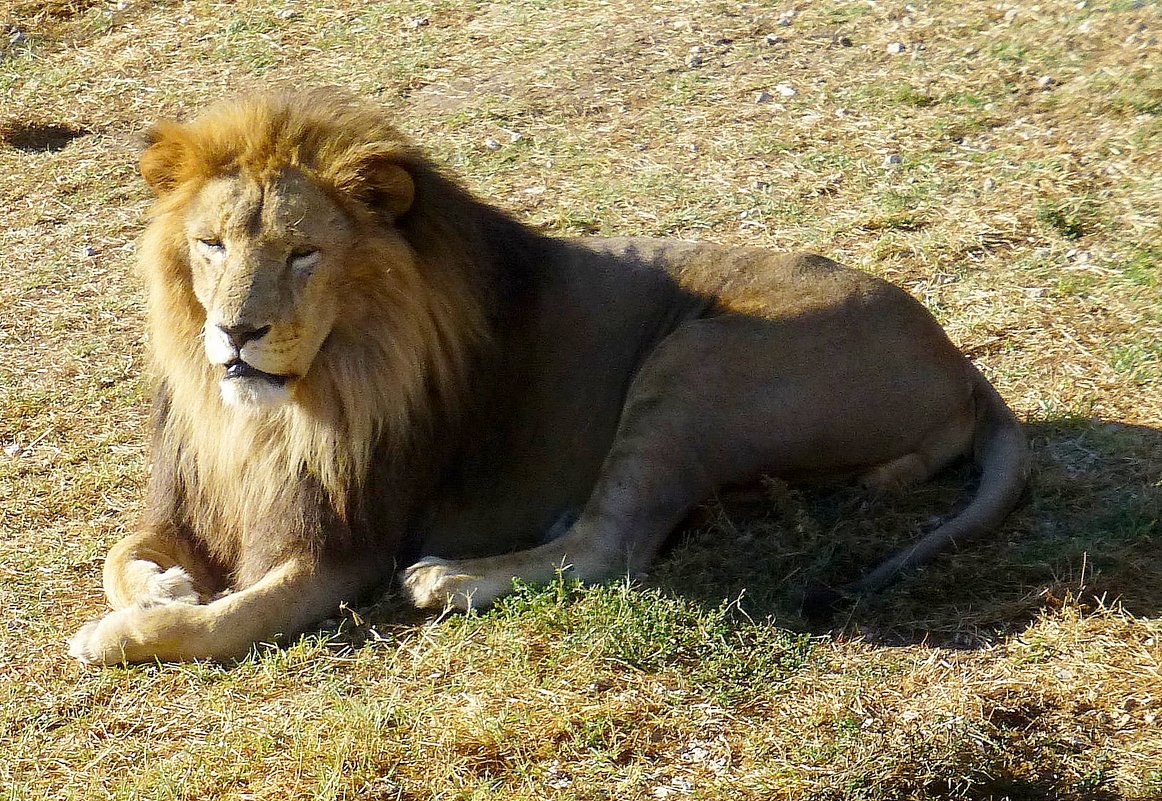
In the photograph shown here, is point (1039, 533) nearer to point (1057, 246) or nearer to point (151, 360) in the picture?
point (1057, 246)

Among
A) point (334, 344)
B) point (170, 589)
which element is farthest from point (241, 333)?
point (170, 589)

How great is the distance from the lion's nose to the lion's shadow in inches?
54.1

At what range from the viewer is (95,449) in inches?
211

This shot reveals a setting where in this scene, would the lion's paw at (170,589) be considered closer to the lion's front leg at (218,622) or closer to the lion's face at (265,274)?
the lion's front leg at (218,622)

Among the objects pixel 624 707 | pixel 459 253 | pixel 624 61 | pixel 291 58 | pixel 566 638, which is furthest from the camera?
pixel 291 58

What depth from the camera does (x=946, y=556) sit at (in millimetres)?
4297

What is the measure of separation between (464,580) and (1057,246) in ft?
11.4

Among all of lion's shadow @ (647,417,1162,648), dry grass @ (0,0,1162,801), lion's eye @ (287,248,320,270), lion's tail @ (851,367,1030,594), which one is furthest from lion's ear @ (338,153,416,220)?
lion's tail @ (851,367,1030,594)

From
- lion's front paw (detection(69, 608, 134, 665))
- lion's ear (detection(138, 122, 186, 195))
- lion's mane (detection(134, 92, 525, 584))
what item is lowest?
lion's front paw (detection(69, 608, 134, 665))

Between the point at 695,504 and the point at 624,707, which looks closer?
the point at 624,707

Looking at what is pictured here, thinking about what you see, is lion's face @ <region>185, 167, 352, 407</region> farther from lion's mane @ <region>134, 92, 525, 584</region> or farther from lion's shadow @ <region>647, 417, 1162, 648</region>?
lion's shadow @ <region>647, 417, 1162, 648</region>

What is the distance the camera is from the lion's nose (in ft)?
12.3

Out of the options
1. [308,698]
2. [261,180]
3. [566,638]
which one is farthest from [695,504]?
[261,180]

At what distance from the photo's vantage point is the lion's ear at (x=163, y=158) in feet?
13.5
